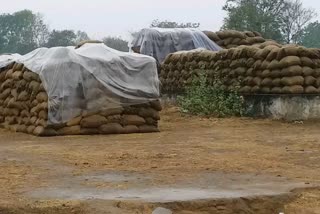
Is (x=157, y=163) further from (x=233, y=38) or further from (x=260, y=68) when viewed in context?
(x=233, y=38)

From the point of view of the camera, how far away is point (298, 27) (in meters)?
47.6

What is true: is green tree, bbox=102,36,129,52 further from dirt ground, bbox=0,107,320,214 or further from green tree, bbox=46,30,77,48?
dirt ground, bbox=0,107,320,214

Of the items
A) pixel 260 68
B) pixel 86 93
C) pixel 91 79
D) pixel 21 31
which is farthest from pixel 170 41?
pixel 21 31

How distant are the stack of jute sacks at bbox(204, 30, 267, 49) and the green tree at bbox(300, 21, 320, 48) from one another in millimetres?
30701

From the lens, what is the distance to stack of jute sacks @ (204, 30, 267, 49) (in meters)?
20.7

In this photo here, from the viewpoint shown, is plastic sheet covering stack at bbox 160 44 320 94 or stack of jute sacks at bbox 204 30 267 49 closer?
plastic sheet covering stack at bbox 160 44 320 94

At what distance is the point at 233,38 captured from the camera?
21.0 meters

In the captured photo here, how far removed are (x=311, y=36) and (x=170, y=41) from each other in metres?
38.6

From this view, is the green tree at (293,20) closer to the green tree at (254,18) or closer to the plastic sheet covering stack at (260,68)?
the green tree at (254,18)

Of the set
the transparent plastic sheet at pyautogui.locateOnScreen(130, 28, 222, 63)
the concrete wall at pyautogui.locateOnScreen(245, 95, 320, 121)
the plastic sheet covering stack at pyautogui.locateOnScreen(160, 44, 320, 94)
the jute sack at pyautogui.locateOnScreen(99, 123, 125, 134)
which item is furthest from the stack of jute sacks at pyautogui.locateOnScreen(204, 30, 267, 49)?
the jute sack at pyautogui.locateOnScreen(99, 123, 125, 134)

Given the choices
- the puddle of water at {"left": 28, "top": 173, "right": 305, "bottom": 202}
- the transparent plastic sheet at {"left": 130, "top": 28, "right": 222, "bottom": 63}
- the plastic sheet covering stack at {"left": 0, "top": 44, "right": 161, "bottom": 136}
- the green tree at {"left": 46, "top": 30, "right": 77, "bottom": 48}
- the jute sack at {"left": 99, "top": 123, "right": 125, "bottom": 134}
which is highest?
the green tree at {"left": 46, "top": 30, "right": 77, "bottom": 48}

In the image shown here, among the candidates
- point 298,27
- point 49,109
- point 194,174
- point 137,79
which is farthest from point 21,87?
point 298,27

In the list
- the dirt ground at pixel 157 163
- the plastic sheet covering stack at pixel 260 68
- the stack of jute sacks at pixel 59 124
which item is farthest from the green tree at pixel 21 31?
the dirt ground at pixel 157 163

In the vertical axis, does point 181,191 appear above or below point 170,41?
below
